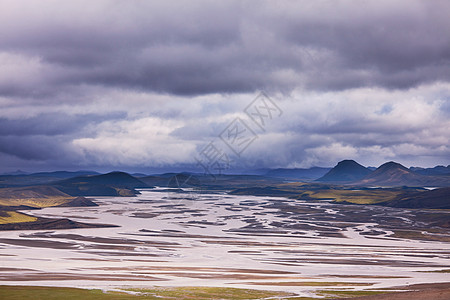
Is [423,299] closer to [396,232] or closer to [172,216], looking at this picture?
[396,232]

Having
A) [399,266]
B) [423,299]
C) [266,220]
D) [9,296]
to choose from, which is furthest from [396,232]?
[9,296]

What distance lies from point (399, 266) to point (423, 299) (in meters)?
28.5

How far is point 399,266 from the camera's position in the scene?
263ft

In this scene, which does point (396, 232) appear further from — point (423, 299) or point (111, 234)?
point (423, 299)

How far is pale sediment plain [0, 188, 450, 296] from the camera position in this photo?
214 ft

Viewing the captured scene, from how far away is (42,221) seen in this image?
145 metres

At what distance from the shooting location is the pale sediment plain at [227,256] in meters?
65.1

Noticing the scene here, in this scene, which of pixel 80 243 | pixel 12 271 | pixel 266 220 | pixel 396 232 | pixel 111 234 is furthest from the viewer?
pixel 266 220

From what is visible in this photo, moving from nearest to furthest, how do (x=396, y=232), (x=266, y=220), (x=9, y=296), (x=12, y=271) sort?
1. (x=9, y=296)
2. (x=12, y=271)
3. (x=396, y=232)
4. (x=266, y=220)

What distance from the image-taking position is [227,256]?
8994 cm

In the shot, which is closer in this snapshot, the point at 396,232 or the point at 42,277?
the point at 42,277

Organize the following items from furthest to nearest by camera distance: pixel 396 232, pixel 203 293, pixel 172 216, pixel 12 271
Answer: pixel 172 216 < pixel 396 232 < pixel 12 271 < pixel 203 293

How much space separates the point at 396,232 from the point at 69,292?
104685 millimetres

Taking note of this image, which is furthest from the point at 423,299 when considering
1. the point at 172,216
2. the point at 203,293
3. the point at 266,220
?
the point at 172,216
